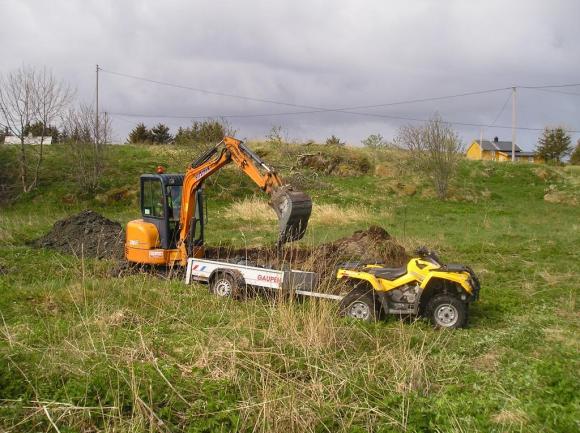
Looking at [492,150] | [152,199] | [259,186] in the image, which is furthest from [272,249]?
A: [492,150]

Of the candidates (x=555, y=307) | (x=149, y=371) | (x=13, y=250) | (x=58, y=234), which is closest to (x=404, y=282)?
(x=555, y=307)

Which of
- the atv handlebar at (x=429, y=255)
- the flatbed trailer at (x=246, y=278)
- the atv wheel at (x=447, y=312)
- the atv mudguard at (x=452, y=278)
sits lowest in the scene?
the atv wheel at (x=447, y=312)

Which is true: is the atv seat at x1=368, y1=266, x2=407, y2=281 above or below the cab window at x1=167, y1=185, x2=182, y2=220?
below

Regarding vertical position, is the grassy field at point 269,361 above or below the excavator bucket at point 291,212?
below

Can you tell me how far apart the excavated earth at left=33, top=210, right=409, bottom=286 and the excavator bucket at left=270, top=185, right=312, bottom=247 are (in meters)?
0.36

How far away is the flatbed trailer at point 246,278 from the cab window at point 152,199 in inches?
82.3

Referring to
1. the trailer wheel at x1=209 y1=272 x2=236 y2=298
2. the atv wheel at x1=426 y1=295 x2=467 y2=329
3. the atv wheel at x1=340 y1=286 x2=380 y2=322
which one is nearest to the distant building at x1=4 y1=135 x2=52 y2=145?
the trailer wheel at x1=209 y1=272 x2=236 y2=298

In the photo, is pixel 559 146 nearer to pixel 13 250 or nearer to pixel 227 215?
pixel 227 215

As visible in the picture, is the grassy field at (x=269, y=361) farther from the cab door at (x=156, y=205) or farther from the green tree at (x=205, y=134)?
the green tree at (x=205, y=134)

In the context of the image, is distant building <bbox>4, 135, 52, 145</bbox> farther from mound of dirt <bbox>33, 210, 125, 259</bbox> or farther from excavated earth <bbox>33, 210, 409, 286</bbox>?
excavated earth <bbox>33, 210, 409, 286</bbox>

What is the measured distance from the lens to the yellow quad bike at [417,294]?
8383mm

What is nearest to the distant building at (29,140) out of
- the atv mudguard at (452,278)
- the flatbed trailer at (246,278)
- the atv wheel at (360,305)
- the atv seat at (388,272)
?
the flatbed trailer at (246,278)

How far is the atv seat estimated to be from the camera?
8.66 m

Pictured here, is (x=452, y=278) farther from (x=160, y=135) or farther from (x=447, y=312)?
(x=160, y=135)
